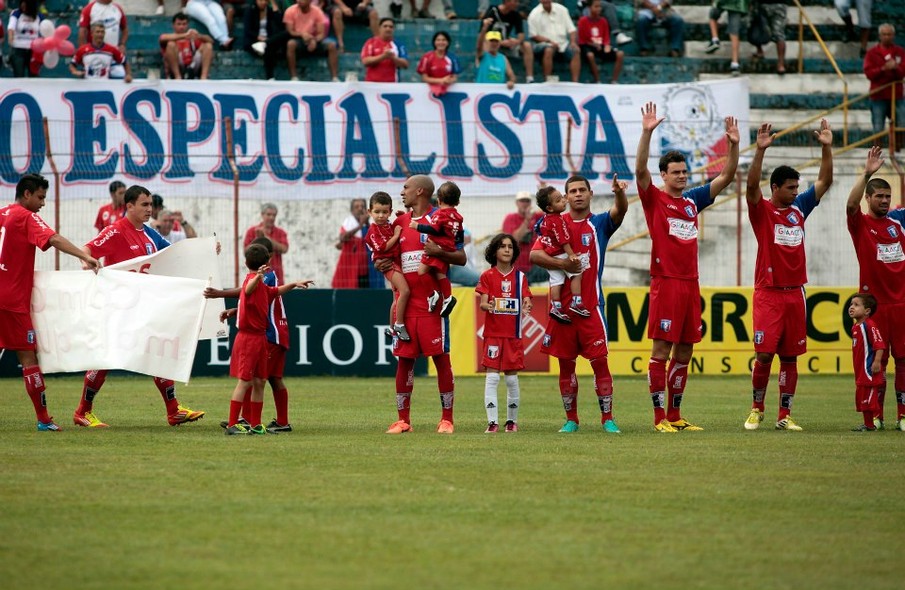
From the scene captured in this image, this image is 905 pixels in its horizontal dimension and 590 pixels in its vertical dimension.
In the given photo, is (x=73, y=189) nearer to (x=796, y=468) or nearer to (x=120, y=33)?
(x=120, y=33)

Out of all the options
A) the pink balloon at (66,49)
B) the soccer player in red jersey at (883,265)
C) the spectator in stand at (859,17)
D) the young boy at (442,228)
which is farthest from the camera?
the spectator in stand at (859,17)

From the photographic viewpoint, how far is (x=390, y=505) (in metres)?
8.02

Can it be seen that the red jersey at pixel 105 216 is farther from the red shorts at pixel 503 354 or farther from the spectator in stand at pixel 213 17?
the red shorts at pixel 503 354

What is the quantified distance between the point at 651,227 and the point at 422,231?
2.19 meters

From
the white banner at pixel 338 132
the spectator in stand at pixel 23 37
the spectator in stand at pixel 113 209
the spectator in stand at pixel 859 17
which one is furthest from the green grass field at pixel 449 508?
the spectator in stand at pixel 859 17

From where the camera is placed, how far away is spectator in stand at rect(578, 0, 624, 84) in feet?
88.2

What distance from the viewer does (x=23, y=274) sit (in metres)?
12.2

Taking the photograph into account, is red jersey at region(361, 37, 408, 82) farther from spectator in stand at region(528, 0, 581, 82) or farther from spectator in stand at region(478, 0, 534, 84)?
spectator in stand at region(528, 0, 581, 82)

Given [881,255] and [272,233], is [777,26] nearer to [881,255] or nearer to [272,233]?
[272,233]

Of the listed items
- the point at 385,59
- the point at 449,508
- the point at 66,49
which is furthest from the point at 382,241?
the point at 66,49

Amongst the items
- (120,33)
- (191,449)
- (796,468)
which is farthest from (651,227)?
(120,33)

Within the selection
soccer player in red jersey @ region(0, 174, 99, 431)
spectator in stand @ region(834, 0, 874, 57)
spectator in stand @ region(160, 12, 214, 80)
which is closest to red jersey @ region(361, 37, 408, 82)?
spectator in stand @ region(160, 12, 214, 80)

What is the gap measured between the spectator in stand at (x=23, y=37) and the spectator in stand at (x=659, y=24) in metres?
12.5

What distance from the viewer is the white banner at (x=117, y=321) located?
12367mm
